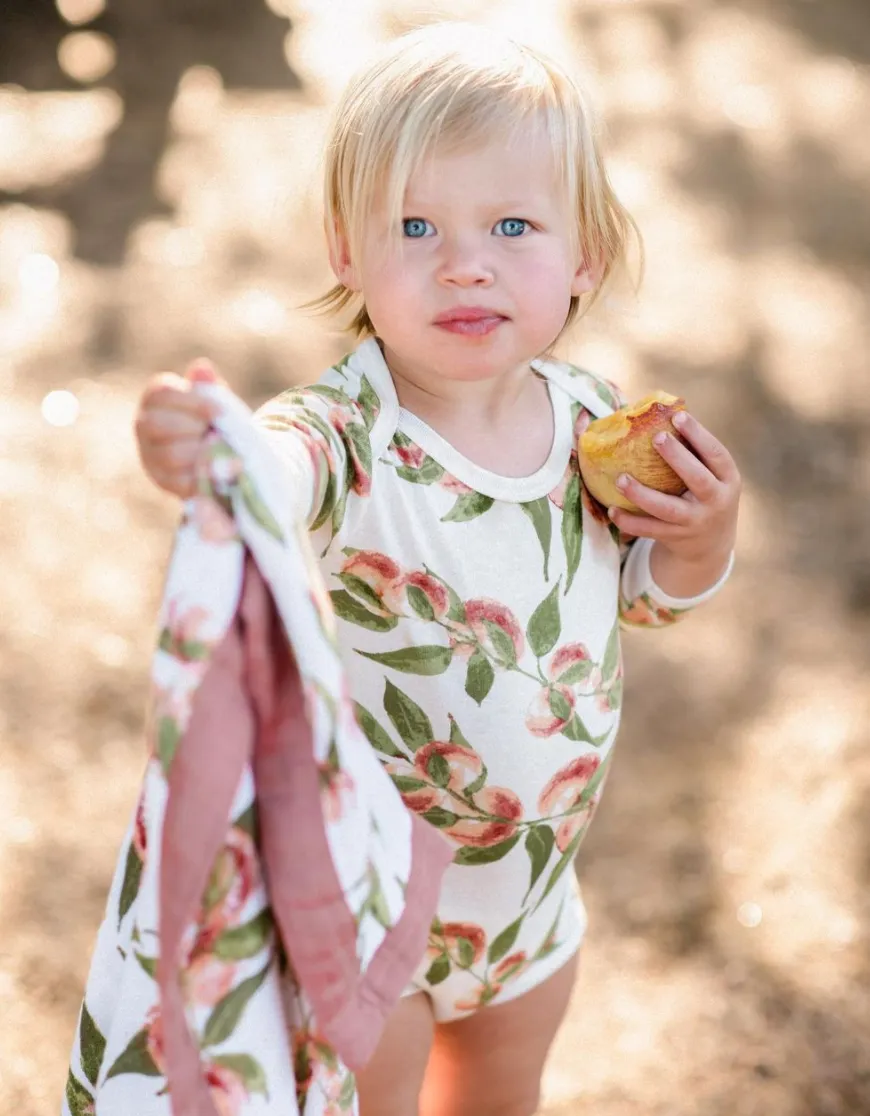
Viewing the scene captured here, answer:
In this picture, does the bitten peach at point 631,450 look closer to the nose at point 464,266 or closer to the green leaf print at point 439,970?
the nose at point 464,266

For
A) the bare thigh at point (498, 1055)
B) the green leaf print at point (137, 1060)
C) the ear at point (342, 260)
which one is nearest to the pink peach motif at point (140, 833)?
the green leaf print at point (137, 1060)

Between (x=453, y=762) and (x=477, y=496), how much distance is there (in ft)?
0.66

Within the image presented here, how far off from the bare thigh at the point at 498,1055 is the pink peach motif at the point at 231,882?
1.90 feet

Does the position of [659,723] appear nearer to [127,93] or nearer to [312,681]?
[312,681]

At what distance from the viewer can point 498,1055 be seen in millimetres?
1264

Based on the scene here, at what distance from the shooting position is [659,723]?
6.48 feet

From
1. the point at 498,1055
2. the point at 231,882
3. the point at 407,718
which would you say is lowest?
the point at 498,1055

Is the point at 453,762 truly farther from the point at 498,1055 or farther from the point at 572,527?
the point at 498,1055

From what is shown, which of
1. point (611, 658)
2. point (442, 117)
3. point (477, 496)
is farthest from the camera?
point (611, 658)

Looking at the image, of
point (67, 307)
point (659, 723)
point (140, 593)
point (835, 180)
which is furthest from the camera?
point (835, 180)

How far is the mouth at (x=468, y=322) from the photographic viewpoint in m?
0.93

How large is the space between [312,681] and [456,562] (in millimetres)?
313

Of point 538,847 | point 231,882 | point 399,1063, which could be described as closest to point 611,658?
point 538,847

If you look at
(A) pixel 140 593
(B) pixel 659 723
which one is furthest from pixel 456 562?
(A) pixel 140 593
